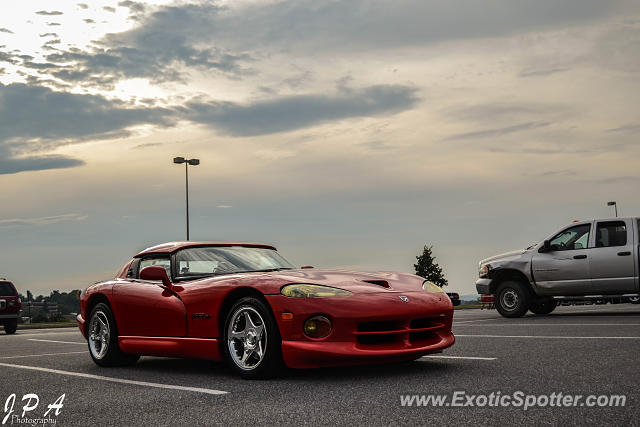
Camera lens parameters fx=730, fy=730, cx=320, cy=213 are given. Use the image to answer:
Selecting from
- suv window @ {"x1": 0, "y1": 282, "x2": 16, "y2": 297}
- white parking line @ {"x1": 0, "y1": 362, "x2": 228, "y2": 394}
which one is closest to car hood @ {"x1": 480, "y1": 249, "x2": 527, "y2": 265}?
white parking line @ {"x1": 0, "y1": 362, "x2": 228, "y2": 394}

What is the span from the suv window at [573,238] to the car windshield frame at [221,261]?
27.9 feet

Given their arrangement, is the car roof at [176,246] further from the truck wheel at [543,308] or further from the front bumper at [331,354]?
the truck wheel at [543,308]

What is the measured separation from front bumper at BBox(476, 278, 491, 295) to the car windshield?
28.2ft

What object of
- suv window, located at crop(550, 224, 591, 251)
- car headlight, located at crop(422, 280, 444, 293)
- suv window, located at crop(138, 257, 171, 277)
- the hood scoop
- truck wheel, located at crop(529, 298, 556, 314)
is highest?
suv window, located at crop(550, 224, 591, 251)

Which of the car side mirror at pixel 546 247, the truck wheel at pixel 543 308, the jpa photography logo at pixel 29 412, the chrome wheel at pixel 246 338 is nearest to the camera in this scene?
the jpa photography logo at pixel 29 412

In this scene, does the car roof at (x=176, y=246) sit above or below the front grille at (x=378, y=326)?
above

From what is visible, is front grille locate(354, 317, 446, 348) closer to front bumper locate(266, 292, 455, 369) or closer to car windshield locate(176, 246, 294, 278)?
front bumper locate(266, 292, 455, 369)

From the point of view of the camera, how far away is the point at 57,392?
5602 mm

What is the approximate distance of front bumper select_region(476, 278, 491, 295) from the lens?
1512 cm

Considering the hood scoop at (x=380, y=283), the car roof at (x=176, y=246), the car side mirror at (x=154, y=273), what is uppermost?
the car roof at (x=176, y=246)

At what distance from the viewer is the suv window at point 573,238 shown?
14172 millimetres

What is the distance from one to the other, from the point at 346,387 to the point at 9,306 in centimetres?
1684

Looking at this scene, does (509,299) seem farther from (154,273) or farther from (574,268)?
(154,273)

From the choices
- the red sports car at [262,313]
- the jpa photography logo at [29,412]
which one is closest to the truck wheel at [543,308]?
the red sports car at [262,313]
